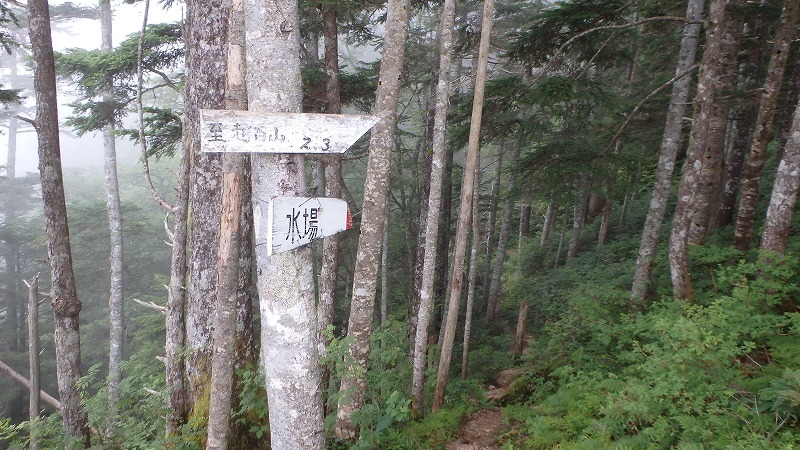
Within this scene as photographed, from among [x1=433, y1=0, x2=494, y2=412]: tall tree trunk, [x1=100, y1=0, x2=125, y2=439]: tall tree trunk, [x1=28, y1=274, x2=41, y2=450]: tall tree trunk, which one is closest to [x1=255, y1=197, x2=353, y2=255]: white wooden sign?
[x1=433, y1=0, x2=494, y2=412]: tall tree trunk

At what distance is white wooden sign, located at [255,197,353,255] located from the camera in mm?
2293

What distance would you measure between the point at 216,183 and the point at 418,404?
499 centimetres

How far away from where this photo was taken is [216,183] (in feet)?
15.2

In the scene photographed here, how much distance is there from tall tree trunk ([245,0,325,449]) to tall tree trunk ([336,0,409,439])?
2.27 metres

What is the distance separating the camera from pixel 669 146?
25.1 feet

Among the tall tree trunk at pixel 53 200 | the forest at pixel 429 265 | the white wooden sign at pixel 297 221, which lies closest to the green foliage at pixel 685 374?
the forest at pixel 429 265

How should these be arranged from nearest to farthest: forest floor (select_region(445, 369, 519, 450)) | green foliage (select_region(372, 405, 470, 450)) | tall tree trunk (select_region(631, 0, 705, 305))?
green foliage (select_region(372, 405, 470, 450)), forest floor (select_region(445, 369, 519, 450)), tall tree trunk (select_region(631, 0, 705, 305))

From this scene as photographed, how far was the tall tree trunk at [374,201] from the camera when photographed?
5047mm

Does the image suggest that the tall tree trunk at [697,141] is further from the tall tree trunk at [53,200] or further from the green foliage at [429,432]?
the tall tree trunk at [53,200]

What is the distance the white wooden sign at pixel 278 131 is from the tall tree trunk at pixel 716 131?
6.93 metres

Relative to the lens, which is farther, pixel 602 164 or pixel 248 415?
pixel 602 164

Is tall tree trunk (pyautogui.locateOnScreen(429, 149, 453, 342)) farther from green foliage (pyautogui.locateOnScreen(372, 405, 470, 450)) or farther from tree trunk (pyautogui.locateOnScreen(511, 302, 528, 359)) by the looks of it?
green foliage (pyautogui.locateOnScreen(372, 405, 470, 450))

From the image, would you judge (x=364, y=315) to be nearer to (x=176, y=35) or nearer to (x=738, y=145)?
(x=176, y=35)

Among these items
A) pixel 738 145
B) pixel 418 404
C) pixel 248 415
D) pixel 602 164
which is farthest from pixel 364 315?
pixel 738 145
